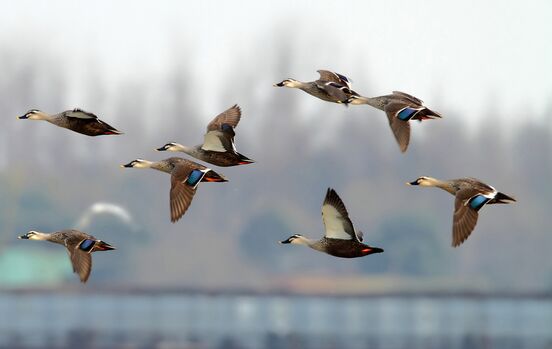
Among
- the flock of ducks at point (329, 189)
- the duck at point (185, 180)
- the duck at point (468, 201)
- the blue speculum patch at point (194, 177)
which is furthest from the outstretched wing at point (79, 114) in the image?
the duck at point (468, 201)

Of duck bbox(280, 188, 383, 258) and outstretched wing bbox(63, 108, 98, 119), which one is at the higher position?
outstretched wing bbox(63, 108, 98, 119)

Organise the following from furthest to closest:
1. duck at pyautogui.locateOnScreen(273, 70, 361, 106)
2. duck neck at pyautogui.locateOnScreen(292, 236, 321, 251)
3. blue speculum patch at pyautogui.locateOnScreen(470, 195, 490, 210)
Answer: duck at pyautogui.locateOnScreen(273, 70, 361, 106) → duck neck at pyautogui.locateOnScreen(292, 236, 321, 251) → blue speculum patch at pyautogui.locateOnScreen(470, 195, 490, 210)

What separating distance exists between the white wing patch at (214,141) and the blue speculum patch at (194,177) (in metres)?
0.90

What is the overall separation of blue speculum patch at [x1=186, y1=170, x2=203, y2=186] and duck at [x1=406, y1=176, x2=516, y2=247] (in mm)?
3016

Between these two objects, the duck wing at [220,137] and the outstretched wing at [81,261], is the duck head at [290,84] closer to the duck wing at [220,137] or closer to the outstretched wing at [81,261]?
the duck wing at [220,137]

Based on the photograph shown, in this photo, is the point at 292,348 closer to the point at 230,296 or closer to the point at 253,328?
the point at 253,328

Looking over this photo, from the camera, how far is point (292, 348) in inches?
3063

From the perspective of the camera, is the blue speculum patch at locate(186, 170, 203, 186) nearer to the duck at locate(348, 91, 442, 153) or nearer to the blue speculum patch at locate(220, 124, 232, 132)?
the blue speculum patch at locate(220, 124, 232, 132)

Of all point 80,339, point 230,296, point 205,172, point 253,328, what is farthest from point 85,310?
point 205,172

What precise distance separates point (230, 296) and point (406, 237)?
26.3ft

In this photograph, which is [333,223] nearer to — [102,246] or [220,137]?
[220,137]

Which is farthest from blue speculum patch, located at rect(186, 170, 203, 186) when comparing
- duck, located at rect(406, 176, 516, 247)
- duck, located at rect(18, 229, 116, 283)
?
duck, located at rect(406, 176, 516, 247)

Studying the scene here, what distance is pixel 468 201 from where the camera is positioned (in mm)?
19000

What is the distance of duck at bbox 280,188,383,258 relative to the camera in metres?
18.4
